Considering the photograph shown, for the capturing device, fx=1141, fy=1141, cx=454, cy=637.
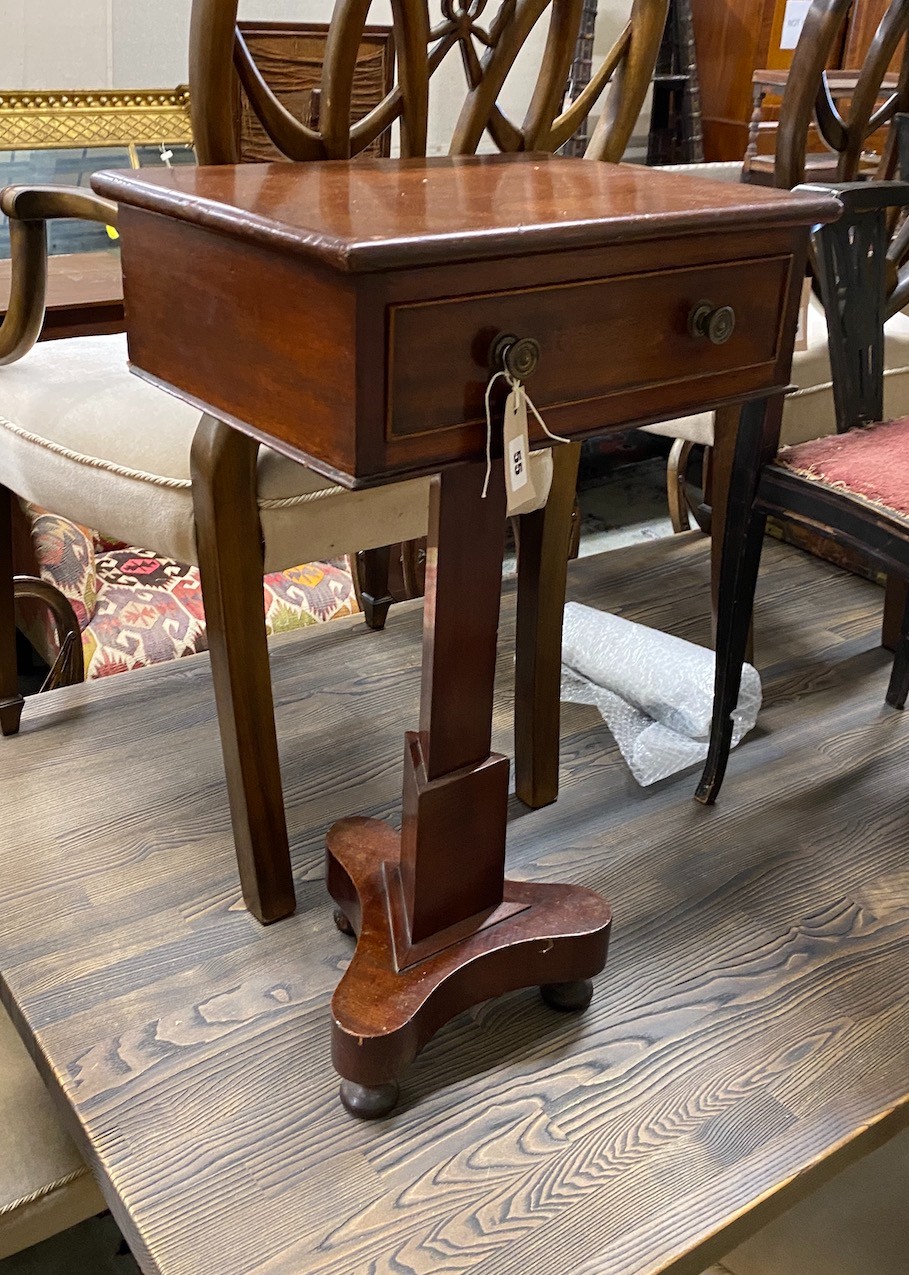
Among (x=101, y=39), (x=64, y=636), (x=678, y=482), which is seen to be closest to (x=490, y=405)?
(x=64, y=636)

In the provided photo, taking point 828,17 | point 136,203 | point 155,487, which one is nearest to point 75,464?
point 155,487

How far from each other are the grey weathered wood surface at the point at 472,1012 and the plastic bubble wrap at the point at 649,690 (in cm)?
3

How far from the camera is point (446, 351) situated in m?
0.71

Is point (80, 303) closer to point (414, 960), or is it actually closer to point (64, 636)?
→ point (64, 636)

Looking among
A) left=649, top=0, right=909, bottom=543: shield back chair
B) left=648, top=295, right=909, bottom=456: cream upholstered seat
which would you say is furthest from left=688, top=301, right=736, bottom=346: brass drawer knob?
left=648, top=295, right=909, bottom=456: cream upholstered seat

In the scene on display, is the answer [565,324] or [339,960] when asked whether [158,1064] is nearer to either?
[339,960]

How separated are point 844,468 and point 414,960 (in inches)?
25.5

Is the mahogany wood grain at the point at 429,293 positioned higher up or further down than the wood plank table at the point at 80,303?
higher up

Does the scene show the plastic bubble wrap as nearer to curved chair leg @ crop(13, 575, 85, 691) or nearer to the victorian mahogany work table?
the victorian mahogany work table

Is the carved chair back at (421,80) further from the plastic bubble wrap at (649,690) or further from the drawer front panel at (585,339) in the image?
the plastic bubble wrap at (649,690)

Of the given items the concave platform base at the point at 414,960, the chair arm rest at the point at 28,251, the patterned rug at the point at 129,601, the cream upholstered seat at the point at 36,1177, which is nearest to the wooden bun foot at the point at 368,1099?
the concave platform base at the point at 414,960

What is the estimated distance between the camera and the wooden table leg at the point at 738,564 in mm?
1185

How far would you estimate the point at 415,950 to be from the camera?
0.94m

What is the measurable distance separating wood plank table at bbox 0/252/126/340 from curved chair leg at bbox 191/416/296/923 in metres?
1.09
